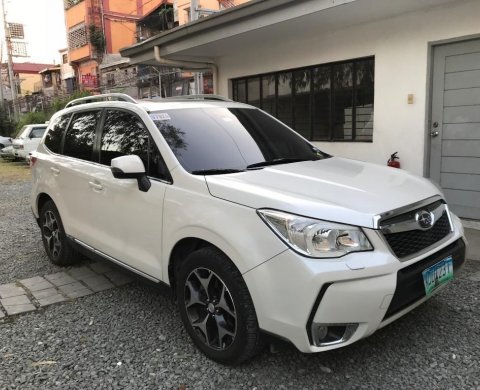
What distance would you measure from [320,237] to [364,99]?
5.10 metres

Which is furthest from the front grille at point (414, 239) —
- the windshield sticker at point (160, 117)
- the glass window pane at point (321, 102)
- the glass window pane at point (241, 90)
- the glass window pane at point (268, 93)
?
the glass window pane at point (241, 90)

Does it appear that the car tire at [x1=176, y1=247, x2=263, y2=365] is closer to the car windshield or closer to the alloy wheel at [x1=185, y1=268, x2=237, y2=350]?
the alloy wheel at [x1=185, y1=268, x2=237, y2=350]

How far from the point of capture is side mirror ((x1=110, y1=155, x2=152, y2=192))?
3.23 metres

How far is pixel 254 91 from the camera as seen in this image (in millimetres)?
9070

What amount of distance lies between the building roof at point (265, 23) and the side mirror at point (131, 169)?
3.64 m

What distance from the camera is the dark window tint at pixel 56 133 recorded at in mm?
4844

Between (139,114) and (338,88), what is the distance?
4.62 m

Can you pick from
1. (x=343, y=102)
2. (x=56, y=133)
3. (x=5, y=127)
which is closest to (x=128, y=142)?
(x=56, y=133)

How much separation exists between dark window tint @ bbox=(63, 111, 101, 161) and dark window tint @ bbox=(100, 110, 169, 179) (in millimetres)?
241

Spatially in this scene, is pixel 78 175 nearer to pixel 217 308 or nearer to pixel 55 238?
pixel 55 238

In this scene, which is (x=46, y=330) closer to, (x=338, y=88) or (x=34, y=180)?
(x=34, y=180)

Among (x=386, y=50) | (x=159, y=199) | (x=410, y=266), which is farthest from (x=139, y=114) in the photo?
(x=386, y=50)

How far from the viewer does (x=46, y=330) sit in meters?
3.56

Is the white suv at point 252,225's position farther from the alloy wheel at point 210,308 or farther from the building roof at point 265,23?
the building roof at point 265,23
